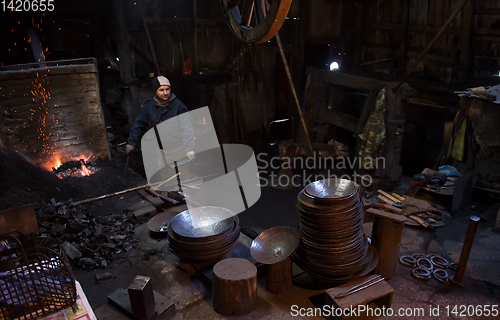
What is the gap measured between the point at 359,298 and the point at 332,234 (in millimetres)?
719

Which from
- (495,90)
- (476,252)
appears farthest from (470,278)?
(495,90)

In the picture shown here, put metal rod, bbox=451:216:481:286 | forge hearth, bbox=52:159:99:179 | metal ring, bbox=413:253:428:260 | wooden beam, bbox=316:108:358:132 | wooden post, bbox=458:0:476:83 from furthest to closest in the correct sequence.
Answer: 1. wooden post, bbox=458:0:476:83
2. wooden beam, bbox=316:108:358:132
3. forge hearth, bbox=52:159:99:179
4. metal ring, bbox=413:253:428:260
5. metal rod, bbox=451:216:481:286

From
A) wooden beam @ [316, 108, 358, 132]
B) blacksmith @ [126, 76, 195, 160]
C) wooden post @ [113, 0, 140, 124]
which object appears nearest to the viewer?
blacksmith @ [126, 76, 195, 160]

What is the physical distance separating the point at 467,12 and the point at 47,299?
1145 centimetres

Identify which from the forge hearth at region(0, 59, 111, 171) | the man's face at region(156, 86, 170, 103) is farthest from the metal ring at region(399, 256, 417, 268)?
the forge hearth at region(0, 59, 111, 171)

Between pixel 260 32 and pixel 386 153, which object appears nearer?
pixel 260 32

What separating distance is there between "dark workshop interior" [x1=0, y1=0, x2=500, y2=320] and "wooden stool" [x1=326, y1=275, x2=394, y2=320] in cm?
2

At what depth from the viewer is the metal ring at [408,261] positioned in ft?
15.7

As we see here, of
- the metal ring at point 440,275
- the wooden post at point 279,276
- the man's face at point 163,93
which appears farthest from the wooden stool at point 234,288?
the man's face at point 163,93

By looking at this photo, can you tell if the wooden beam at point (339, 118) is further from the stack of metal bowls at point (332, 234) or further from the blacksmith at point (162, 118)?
the stack of metal bowls at point (332, 234)

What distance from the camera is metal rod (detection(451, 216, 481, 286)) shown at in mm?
4156

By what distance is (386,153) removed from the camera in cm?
814

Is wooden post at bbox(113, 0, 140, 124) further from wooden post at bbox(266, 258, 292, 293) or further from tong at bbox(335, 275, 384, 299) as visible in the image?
tong at bbox(335, 275, 384, 299)

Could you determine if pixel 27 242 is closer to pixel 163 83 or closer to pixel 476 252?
pixel 163 83
